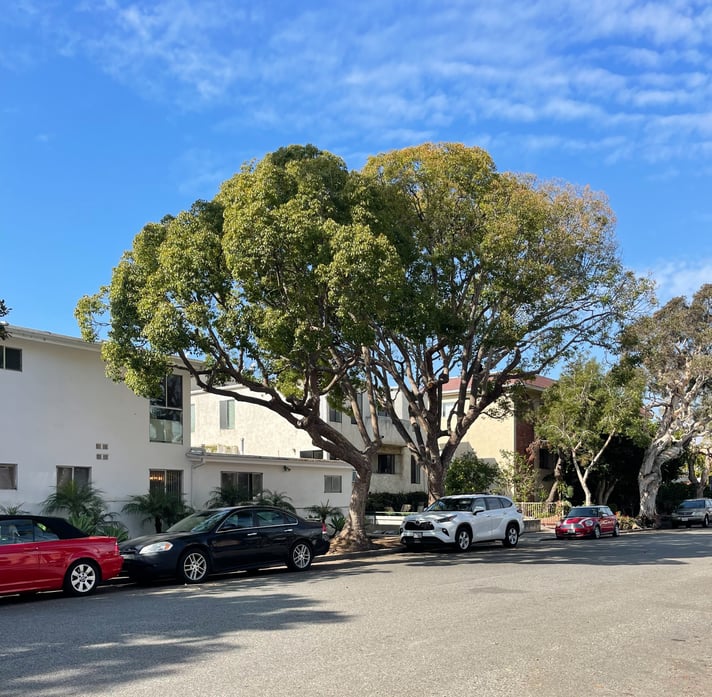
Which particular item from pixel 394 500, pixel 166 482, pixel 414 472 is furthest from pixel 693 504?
pixel 166 482

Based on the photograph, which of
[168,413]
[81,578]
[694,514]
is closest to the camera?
[81,578]

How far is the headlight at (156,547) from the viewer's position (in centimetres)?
1543

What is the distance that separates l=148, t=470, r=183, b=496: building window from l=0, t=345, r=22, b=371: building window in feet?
17.0

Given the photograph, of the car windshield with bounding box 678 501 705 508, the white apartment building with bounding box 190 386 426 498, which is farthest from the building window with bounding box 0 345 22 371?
the car windshield with bounding box 678 501 705 508

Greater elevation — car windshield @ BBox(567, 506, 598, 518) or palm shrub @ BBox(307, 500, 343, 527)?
palm shrub @ BBox(307, 500, 343, 527)

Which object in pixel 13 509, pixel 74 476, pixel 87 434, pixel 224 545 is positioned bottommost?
pixel 224 545

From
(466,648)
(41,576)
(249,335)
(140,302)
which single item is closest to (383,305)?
(249,335)

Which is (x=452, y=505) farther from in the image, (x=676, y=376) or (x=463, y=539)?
(x=676, y=376)

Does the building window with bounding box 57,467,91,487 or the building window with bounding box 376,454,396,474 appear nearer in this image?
the building window with bounding box 57,467,91,487

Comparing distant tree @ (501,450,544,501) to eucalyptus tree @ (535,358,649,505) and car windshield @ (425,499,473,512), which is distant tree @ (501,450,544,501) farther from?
car windshield @ (425,499,473,512)

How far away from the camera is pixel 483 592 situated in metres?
13.6

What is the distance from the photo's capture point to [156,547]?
15.5 m

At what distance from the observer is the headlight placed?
15.4 meters

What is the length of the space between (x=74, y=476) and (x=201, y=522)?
261 inches
